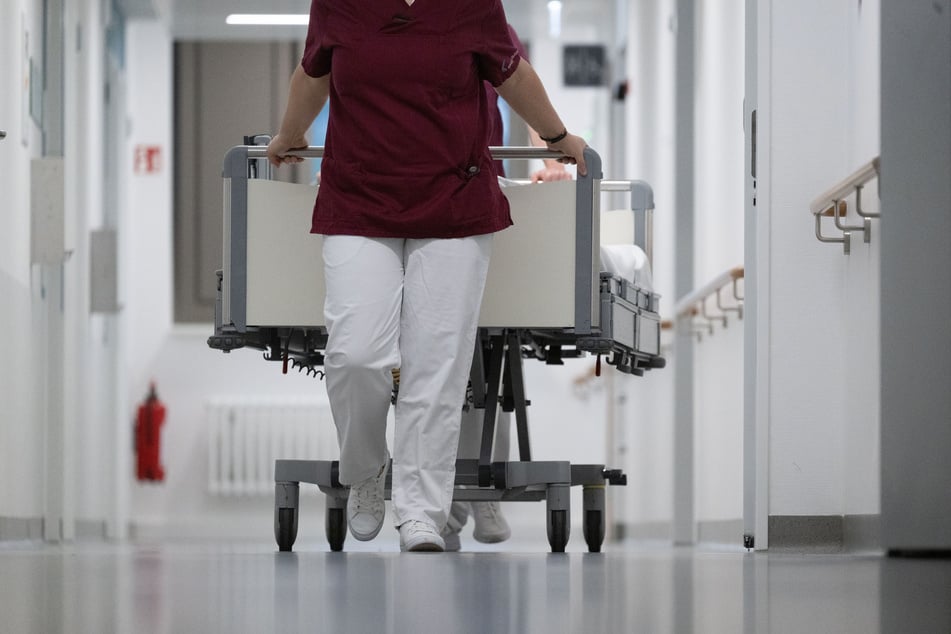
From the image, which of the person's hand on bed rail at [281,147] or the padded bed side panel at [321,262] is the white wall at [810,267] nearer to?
the padded bed side panel at [321,262]

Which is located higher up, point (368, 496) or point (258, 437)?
point (368, 496)

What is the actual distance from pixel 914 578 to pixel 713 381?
348cm

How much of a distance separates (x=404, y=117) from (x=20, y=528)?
2589 millimetres

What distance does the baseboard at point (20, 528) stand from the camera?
4.34 metres

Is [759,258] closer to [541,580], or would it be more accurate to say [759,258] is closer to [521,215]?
[521,215]

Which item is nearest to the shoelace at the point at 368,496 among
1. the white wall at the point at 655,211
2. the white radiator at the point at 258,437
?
the white wall at the point at 655,211

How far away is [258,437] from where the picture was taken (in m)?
8.12

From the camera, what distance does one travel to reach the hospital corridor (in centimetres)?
174

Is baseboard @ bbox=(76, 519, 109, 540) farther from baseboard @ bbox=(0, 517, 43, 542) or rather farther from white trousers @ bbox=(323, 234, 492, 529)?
white trousers @ bbox=(323, 234, 492, 529)

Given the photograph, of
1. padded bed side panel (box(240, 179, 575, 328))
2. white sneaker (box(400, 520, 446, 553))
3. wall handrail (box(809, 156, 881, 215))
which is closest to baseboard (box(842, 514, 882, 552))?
wall handrail (box(809, 156, 881, 215))

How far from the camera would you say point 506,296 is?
3.06 metres

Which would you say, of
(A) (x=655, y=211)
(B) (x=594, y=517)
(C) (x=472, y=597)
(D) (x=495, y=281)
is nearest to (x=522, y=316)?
(D) (x=495, y=281)

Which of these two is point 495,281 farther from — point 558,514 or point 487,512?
point 487,512

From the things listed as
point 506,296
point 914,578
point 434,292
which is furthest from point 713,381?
→ point 914,578
